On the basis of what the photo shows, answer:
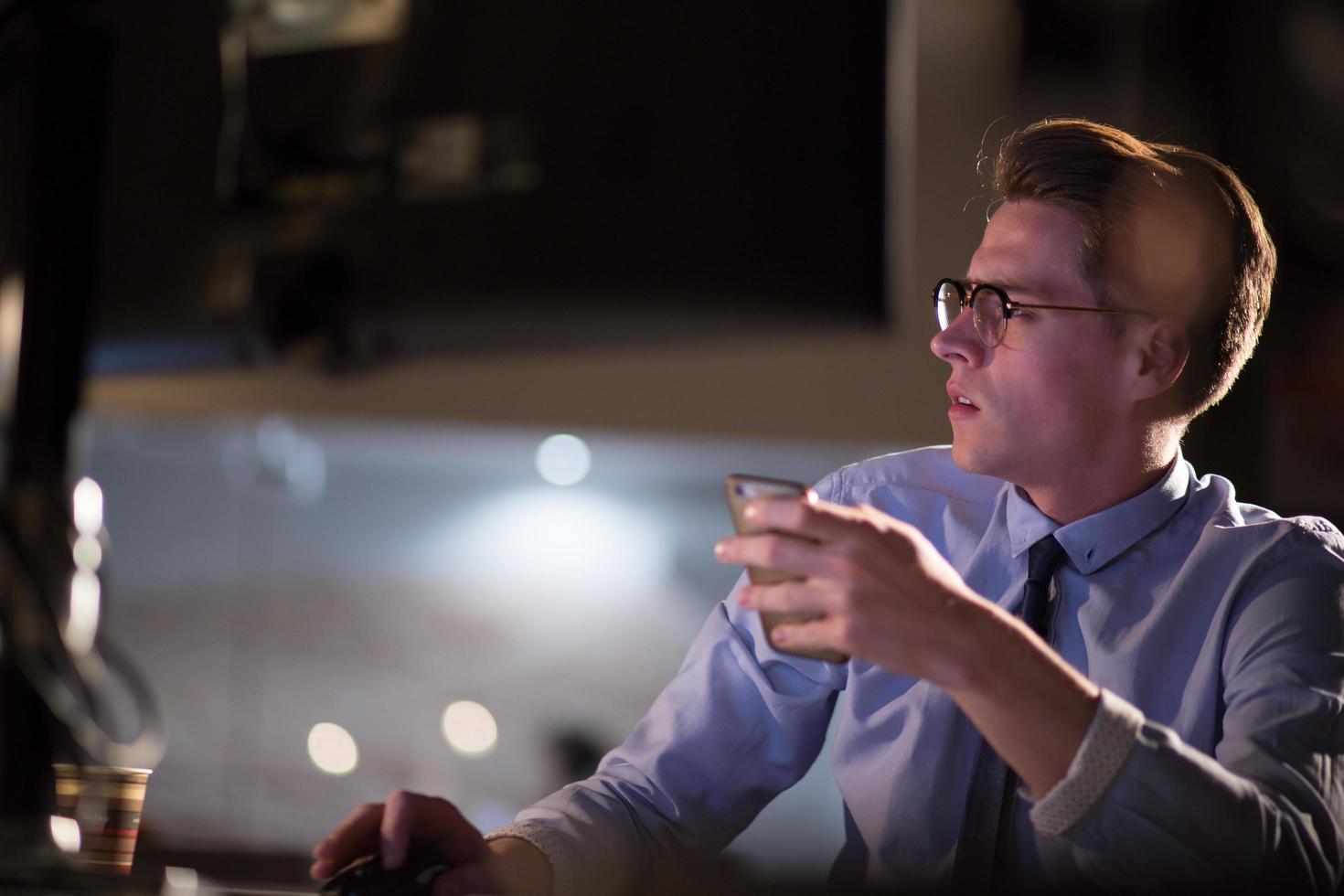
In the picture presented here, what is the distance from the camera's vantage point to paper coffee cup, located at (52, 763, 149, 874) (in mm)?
792

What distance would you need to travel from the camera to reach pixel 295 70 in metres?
1.48

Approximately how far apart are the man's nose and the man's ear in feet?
0.42

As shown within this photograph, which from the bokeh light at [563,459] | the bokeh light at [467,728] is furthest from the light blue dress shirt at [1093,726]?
the bokeh light at [467,728]

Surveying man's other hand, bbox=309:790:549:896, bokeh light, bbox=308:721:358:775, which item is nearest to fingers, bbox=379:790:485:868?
man's other hand, bbox=309:790:549:896

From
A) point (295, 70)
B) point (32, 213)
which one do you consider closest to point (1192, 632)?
point (295, 70)

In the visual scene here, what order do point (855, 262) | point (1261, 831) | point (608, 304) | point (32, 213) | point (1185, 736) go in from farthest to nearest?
point (32, 213) < point (608, 304) < point (855, 262) < point (1185, 736) < point (1261, 831)

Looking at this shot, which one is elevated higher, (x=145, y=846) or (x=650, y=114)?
(x=650, y=114)

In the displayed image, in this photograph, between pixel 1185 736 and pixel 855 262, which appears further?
pixel 855 262

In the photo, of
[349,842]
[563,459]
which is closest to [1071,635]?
[349,842]

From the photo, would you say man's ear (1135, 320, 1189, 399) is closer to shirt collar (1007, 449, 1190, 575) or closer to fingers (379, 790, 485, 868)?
shirt collar (1007, 449, 1190, 575)

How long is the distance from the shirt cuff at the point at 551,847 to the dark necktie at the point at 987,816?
0.28 metres

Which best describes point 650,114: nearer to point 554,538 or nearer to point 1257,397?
point 1257,397

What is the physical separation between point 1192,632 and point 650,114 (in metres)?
0.78

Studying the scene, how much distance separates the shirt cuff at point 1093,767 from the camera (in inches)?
25.8
